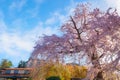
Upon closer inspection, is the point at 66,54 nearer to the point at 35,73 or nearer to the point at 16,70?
the point at 35,73

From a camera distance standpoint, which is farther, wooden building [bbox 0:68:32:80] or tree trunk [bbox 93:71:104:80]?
wooden building [bbox 0:68:32:80]

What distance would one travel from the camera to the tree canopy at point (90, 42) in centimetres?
1432

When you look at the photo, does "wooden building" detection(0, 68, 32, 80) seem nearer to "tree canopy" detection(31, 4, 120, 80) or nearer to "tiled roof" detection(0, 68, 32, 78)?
"tiled roof" detection(0, 68, 32, 78)

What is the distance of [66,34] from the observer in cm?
1744

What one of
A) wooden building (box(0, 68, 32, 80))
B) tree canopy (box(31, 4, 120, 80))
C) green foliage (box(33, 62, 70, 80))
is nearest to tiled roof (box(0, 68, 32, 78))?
wooden building (box(0, 68, 32, 80))

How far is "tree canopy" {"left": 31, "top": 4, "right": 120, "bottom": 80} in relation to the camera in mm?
14320

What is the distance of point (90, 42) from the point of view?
1606cm

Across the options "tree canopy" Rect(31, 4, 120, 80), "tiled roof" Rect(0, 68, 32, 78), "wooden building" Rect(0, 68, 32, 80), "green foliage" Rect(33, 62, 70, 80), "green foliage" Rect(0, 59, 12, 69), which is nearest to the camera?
"tree canopy" Rect(31, 4, 120, 80)

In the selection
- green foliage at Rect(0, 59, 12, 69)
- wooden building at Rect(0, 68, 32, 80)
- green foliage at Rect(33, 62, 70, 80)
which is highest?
green foliage at Rect(0, 59, 12, 69)

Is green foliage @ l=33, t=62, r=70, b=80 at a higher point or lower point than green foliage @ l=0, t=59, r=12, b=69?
lower

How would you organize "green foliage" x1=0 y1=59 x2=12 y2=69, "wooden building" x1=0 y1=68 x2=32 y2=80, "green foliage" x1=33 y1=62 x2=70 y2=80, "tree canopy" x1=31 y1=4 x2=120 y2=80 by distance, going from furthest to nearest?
"green foliage" x1=0 y1=59 x2=12 y2=69 → "wooden building" x1=0 y1=68 x2=32 y2=80 → "green foliage" x1=33 y1=62 x2=70 y2=80 → "tree canopy" x1=31 y1=4 x2=120 y2=80

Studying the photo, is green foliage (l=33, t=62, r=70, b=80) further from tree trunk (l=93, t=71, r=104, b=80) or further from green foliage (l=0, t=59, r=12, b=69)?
green foliage (l=0, t=59, r=12, b=69)

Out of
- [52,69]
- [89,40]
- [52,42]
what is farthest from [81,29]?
[52,69]

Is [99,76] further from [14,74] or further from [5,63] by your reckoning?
[5,63]
